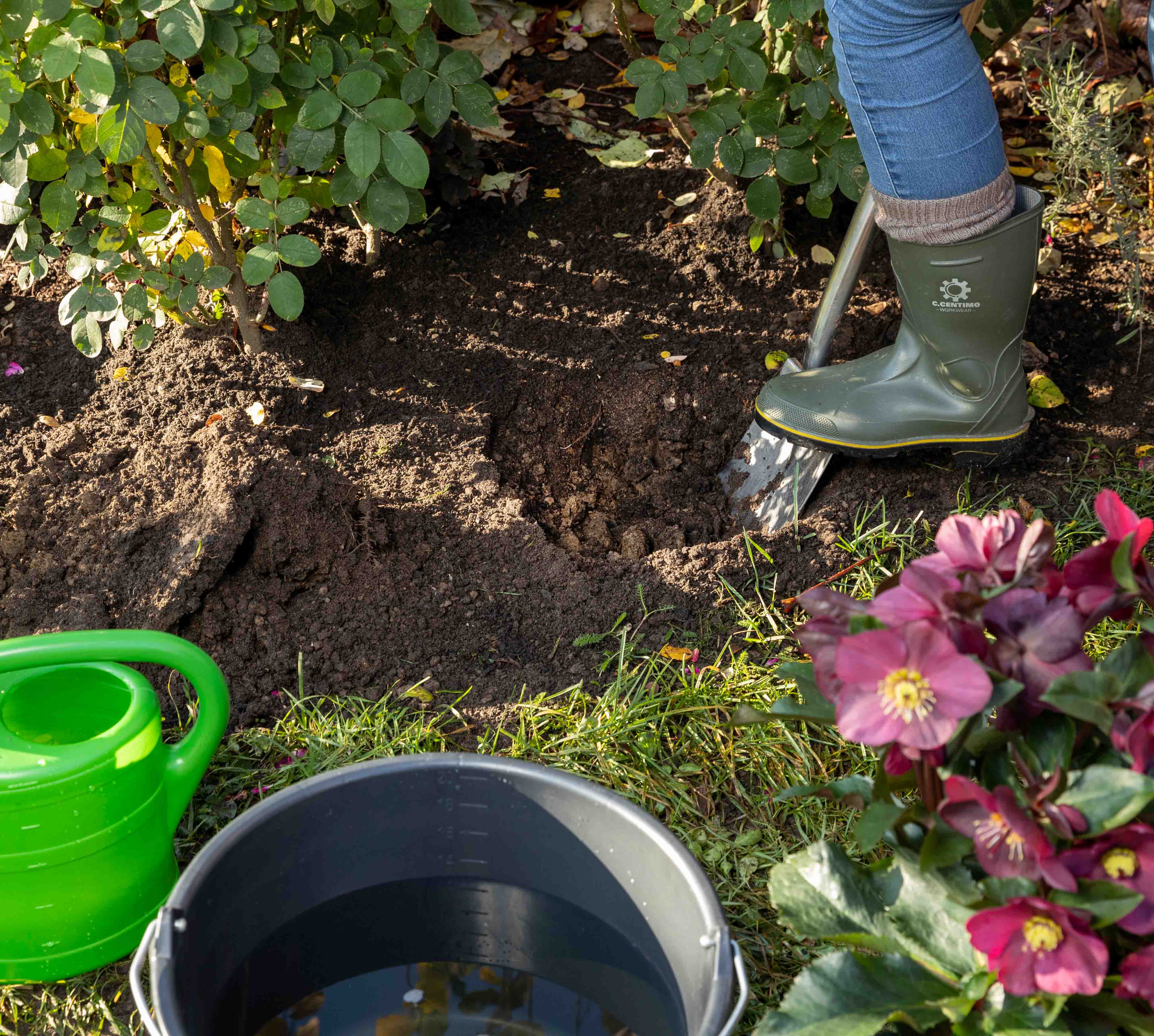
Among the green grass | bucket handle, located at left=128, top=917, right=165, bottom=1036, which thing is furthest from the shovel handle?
bucket handle, located at left=128, top=917, right=165, bottom=1036

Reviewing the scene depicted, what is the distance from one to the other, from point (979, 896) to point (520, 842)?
62 centimetres

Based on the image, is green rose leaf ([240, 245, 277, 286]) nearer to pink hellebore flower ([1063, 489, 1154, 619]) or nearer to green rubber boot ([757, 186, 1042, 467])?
green rubber boot ([757, 186, 1042, 467])

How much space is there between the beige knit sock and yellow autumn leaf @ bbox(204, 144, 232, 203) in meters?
1.23

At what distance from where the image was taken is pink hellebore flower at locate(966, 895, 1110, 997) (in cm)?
82

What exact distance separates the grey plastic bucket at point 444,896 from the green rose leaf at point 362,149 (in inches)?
40.7

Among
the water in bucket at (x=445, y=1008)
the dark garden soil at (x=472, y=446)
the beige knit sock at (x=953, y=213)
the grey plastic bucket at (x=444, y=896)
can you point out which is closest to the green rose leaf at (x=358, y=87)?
the dark garden soil at (x=472, y=446)

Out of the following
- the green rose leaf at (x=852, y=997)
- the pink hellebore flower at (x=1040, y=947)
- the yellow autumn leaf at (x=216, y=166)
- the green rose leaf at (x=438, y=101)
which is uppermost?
the green rose leaf at (x=438, y=101)

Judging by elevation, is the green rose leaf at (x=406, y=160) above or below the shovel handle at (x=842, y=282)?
above

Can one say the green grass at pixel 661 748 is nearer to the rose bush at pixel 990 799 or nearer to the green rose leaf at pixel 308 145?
the rose bush at pixel 990 799

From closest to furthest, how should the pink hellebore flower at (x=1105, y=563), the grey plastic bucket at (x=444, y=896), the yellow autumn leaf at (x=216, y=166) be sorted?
the pink hellebore flower at (x=1105, y=563)
the grey plastic bucket at (x=444, y=896)
the yellow autumn leaf at (x=216, y=166)

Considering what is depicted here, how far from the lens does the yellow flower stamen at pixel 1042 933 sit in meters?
0.84

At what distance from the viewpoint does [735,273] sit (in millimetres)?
2602

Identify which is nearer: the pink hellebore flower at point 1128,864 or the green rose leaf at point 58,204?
the pink hellebore flower at point 1128,864

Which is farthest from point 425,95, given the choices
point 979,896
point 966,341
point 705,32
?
point 979,896
